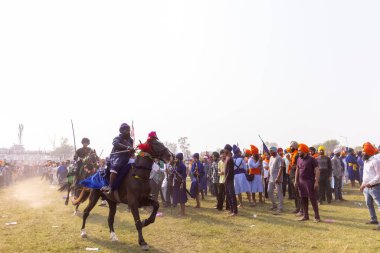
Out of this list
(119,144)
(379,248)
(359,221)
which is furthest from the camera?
(359,221)

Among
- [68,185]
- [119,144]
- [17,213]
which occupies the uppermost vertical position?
[119,144]

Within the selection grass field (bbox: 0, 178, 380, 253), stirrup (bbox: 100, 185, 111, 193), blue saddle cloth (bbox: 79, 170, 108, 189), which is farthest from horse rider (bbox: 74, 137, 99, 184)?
stirrup (bbox: 100, 185, 111, 193)

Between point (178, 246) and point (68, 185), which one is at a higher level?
point (68, 185)

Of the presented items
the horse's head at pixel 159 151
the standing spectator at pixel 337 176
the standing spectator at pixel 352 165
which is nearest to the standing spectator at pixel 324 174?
the standing spectator at pixel 337 176

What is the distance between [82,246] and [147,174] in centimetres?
248

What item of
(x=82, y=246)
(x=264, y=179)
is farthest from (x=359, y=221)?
(x=82, y=246)

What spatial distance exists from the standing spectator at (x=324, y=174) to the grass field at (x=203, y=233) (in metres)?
A: 1.83

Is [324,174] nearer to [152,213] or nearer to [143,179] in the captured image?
[152,213]

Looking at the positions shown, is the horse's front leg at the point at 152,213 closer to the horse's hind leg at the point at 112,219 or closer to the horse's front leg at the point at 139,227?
the horse's front leg at the point at 139,227

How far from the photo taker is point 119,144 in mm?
9453

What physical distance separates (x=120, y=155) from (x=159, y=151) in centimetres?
122

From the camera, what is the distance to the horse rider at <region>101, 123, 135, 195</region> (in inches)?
364

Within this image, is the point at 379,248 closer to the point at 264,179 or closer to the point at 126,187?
the point at 126,187

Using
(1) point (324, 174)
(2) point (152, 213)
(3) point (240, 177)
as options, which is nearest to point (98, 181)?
(2) point (152, 213)
